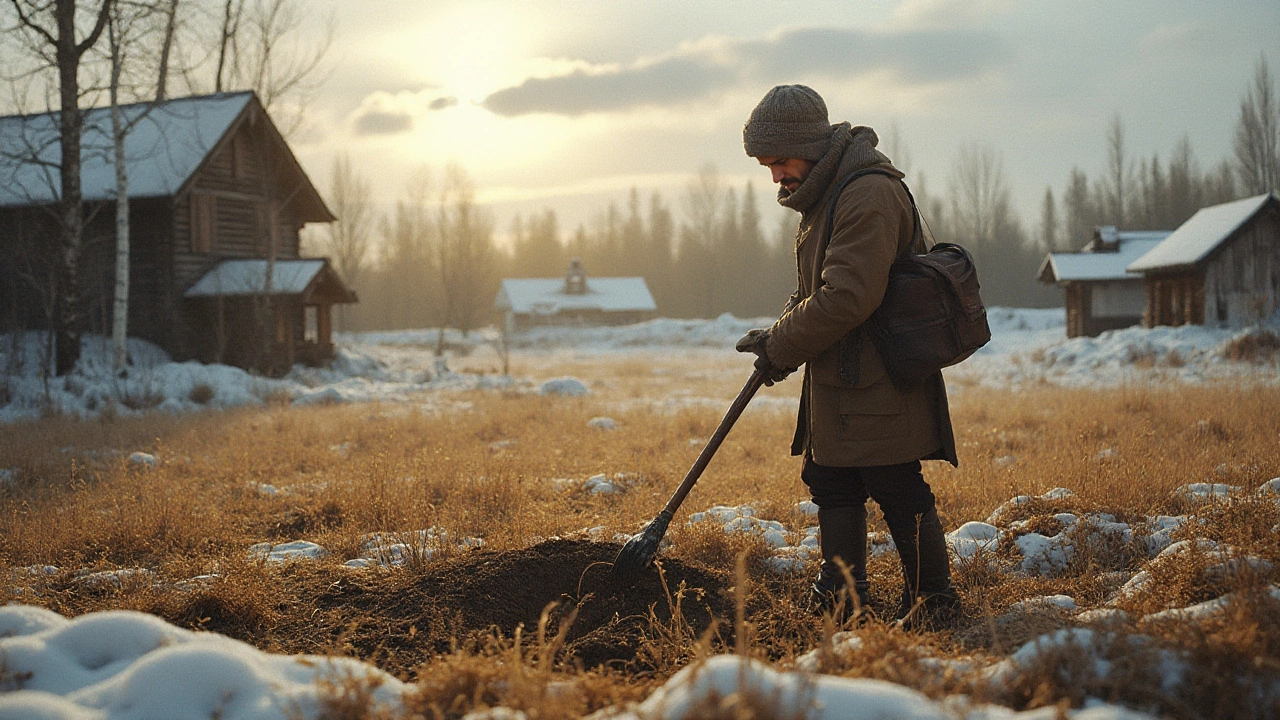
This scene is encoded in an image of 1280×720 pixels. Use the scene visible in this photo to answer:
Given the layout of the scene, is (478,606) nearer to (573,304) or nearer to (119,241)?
(119,241)

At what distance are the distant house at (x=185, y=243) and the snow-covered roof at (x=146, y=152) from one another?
0.03 m

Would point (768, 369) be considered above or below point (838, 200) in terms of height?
below

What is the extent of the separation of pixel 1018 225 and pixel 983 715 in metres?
72.9

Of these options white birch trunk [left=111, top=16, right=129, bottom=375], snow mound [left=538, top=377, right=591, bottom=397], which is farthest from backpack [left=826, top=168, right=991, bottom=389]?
white birch trunk [left=111, top=16, right=129, bottom=375]

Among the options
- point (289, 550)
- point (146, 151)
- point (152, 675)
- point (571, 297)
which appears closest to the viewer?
point (152, 675)

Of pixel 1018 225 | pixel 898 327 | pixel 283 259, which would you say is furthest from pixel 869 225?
pixel 1018 225

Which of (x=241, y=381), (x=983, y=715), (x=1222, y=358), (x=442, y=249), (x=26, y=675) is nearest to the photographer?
(x=983, y=715)

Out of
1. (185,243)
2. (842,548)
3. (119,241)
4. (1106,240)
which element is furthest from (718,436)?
(1106,240)

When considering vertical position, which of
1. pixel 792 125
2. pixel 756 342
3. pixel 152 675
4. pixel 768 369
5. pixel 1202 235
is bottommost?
pixel 152 675

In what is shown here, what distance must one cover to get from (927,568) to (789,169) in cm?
170

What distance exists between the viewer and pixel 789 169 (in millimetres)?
3477

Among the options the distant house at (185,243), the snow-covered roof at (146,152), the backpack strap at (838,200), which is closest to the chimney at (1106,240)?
the distant house at (185,243)

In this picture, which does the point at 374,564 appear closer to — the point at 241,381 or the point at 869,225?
the point at 869,225

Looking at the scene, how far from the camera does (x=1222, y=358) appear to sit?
52.5 ft
